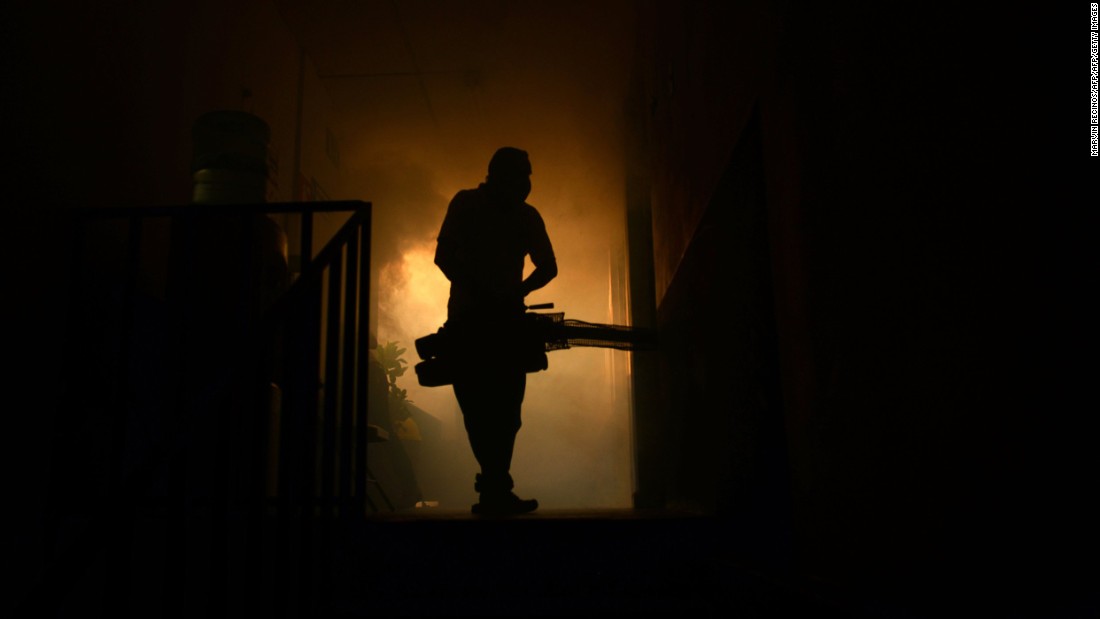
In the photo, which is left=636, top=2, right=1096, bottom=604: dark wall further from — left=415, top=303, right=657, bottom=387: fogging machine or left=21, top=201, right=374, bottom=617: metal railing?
left=21, top=201, right=374, bottom=617: metal railing

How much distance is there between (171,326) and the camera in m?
2.58

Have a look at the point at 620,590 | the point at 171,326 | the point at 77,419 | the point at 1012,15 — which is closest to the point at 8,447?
the point at 77,419

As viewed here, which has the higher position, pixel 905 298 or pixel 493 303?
pixel 493 303

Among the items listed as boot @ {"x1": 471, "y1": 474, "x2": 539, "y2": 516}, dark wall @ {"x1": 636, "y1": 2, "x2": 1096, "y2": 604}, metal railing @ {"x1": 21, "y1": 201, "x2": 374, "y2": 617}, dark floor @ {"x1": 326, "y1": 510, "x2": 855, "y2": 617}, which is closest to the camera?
dark wall @ {"x1": 636, "y1": 2, "x2": 1096, "y2": 604}

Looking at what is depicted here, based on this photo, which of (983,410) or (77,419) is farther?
(77,419)

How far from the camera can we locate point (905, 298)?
1.51m

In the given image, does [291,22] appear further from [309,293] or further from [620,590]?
[620,590]

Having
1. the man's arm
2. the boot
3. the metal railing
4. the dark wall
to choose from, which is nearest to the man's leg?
the boot

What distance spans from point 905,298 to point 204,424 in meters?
1.50

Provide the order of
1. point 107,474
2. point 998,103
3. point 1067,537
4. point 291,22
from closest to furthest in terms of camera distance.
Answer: point 1067,537 < point 998,103 < point 107,474 < point 291,22

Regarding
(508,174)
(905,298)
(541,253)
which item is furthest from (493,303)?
(905,298)

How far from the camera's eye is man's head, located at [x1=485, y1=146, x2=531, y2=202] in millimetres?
3475

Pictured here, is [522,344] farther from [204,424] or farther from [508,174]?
[204,424]

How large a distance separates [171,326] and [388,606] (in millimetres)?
1208
